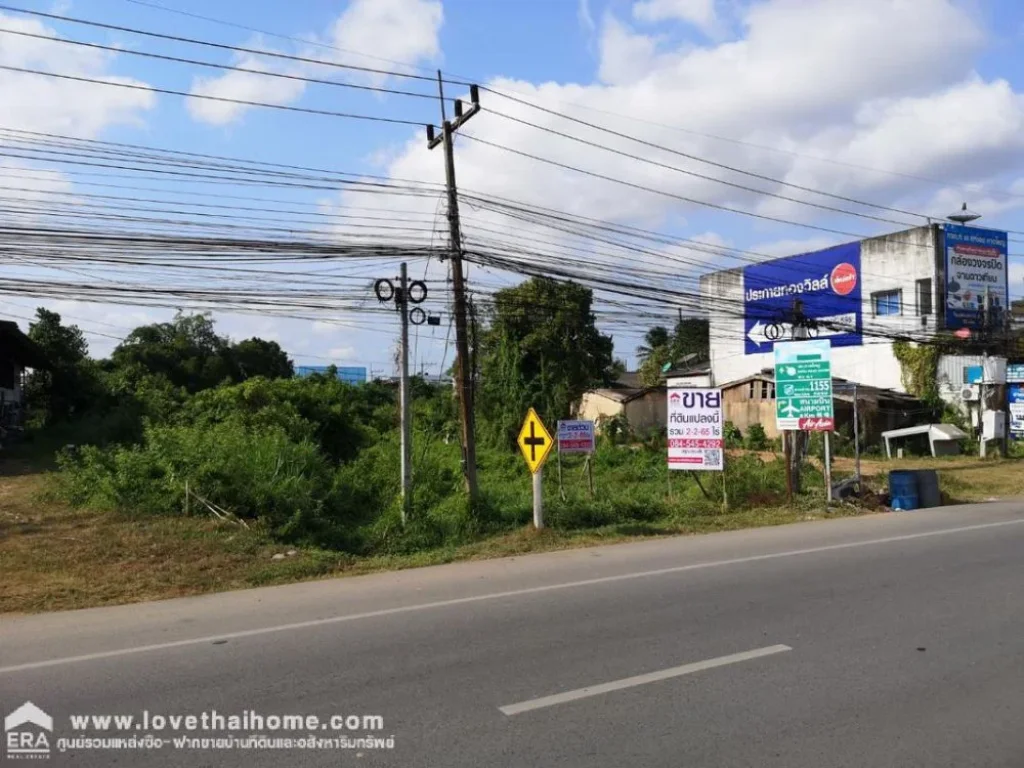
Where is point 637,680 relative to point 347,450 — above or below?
below

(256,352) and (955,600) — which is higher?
(256,352)

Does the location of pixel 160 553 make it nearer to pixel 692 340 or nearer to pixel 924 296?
pixel 924 296

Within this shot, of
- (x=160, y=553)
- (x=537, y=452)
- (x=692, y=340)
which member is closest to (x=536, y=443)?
(x=537, y=452)

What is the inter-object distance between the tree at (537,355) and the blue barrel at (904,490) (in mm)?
12667

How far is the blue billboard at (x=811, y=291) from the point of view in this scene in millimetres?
38781

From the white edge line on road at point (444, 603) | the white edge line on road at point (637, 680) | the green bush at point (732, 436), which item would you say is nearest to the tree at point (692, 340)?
the green bush at point (732, 436)

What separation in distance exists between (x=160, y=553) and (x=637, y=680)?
824 cm

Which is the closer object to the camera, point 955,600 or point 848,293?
point 955,600

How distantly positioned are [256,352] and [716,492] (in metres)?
46.2

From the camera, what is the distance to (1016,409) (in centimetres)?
3381

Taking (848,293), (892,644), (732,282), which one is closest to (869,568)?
(892,644)

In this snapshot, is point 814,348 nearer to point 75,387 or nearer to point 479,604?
point 479,604

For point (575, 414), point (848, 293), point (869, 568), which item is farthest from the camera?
point (575, 414)

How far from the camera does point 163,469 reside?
14.9 meters
